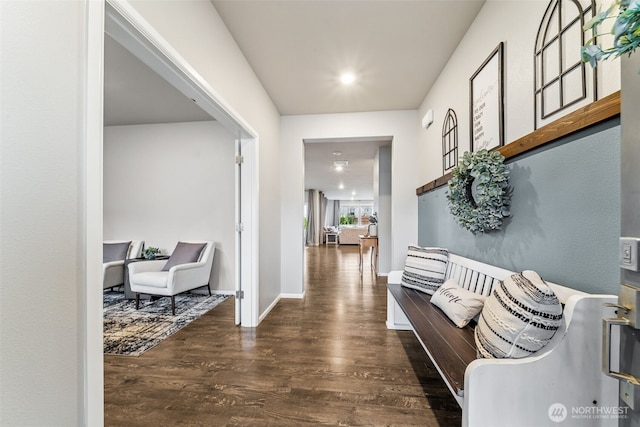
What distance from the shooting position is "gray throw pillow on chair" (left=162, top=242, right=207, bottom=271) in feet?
11.6

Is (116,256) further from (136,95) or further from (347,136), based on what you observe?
(347,136)

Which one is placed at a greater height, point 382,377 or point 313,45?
point 313,45

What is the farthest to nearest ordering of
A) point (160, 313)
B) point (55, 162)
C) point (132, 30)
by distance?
1. point (160, 313)
2. point (132, 30)
3. point (55, 162)

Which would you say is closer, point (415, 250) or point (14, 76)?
point (14, 76)

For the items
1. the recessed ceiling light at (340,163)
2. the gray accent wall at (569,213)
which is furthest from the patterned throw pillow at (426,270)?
the recessed ceiling light at (340,163)

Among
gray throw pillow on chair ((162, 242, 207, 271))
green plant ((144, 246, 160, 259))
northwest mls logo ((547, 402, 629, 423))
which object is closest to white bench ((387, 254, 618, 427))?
northwest mls logo ((547, 402, 629, 423))

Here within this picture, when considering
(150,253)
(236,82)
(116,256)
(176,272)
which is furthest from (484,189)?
(116,256)

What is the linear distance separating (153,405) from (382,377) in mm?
1435

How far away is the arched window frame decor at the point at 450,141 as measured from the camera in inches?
90.0

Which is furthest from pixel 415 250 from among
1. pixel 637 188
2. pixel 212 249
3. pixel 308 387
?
pixel 212 249

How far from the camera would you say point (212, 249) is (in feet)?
12.2

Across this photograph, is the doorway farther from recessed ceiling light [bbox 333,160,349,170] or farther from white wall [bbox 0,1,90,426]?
recessed ceiling light [bbox 333,160,349,170]

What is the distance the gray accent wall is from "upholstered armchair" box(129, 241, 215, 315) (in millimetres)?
3195

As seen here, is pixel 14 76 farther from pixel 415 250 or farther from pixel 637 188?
pixel 415 250
